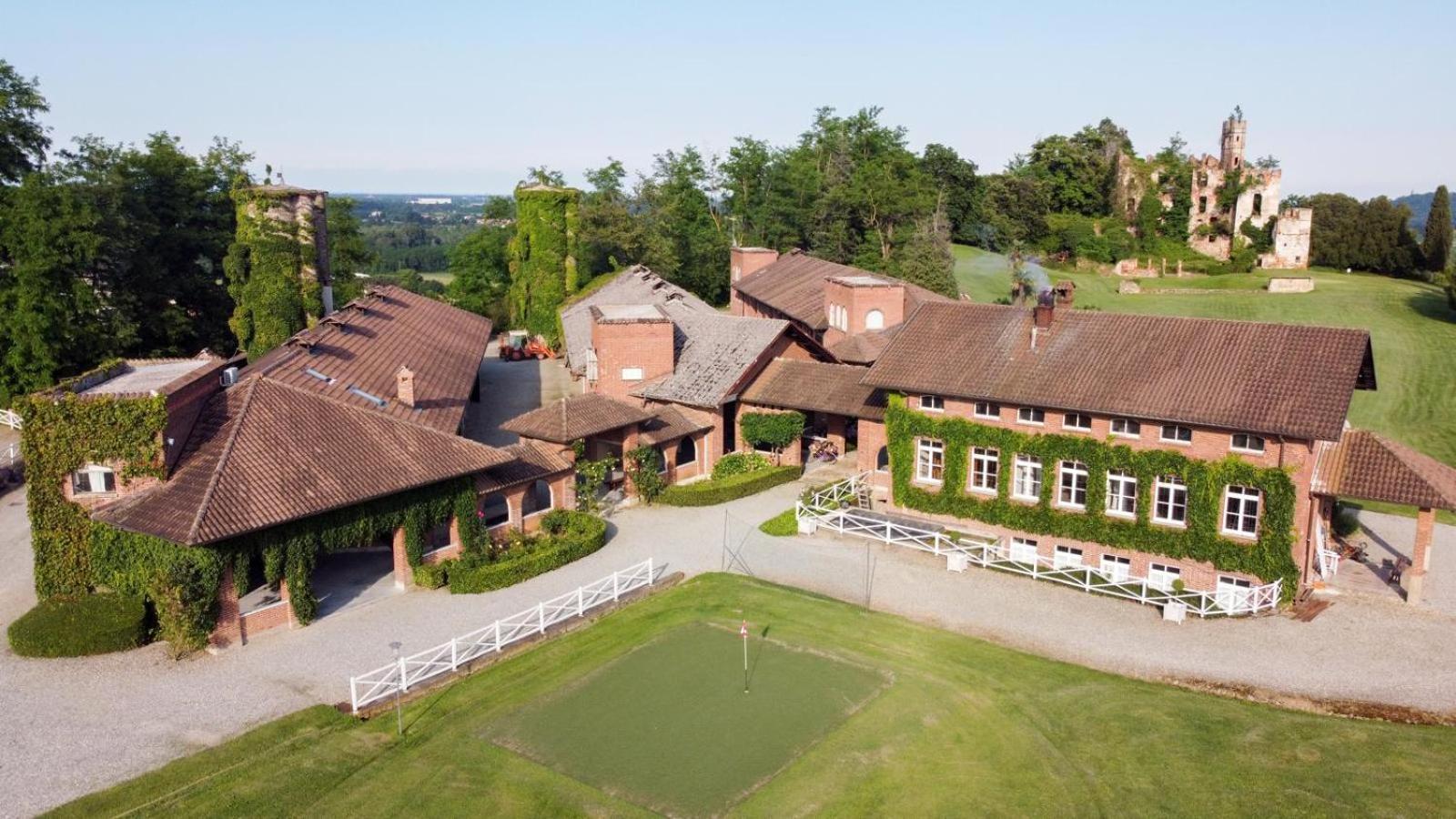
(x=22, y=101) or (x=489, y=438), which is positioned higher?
(x=22, y=101)

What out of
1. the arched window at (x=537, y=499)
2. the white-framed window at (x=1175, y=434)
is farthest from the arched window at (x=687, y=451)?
the white-framed window at (x=1175, y=434)

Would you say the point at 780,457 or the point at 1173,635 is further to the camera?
the point at 780,457

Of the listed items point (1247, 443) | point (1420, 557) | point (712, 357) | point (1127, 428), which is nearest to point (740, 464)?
point (712, 357)

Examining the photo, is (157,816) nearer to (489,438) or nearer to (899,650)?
(899,650)

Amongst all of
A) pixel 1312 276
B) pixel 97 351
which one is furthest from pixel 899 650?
pixel 1312 276

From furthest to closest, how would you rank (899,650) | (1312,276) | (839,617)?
1. (1312,276)
2. (839,617)
3. (899,650)

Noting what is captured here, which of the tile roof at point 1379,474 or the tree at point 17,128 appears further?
the tree at point 17,128

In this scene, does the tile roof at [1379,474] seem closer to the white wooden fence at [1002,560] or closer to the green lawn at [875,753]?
the white wooden fence at [1002,560]
